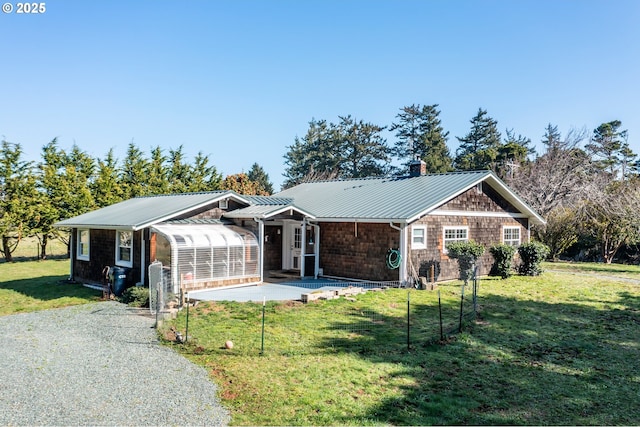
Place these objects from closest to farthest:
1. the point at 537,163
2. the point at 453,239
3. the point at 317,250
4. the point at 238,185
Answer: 1. the point at 453,239
2. the point at 317,250
3. the point at 537,163
4. the point at 238,185

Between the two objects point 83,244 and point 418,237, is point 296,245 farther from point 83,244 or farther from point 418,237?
point 83,244

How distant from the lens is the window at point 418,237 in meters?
16.2

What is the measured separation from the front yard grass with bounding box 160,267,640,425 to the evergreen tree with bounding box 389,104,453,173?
1573 inches

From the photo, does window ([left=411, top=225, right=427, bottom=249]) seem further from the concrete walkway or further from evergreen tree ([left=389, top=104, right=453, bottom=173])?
evergreen tree ([left=389, top=104, right=453, bottom=173])

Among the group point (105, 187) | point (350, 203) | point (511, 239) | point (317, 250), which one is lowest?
point (317, 250)

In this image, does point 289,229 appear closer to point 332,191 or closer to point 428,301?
point 332,191

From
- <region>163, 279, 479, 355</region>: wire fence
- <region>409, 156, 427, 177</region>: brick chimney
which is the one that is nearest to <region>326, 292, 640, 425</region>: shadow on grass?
<region>163, 279, 479, 355</region>: wire fence

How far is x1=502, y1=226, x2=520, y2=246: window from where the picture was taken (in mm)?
20406

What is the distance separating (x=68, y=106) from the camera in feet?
46.0

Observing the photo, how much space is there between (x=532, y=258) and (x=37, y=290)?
21.2 metres

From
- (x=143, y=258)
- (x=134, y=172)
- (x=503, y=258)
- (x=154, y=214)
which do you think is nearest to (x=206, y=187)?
(x=134, y=172)

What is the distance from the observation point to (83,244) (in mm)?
18188

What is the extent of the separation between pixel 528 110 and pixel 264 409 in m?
26.9

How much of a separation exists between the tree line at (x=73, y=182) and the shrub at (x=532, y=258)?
24.9 meters
